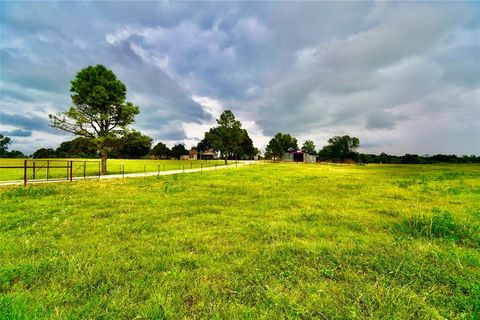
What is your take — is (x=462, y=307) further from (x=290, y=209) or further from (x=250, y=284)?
(x=290, y=209)

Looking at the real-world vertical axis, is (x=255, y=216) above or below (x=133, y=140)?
below

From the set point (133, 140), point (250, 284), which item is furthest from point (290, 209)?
point (133, 140)

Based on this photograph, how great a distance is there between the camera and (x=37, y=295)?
11.6 feet

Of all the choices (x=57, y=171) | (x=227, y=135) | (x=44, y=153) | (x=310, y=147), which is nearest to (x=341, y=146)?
(x=310, y=147)

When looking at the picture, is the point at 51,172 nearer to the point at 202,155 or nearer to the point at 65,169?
the point at 65,169

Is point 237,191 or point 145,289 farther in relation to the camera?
point 237,191

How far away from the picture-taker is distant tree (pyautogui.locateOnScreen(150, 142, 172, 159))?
477ft

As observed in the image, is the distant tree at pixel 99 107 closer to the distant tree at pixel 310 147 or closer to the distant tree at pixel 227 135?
the distant tree at pixel 227 135

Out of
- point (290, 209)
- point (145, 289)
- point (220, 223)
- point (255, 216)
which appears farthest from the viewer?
point (290, 209)

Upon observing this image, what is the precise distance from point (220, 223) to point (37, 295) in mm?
4783

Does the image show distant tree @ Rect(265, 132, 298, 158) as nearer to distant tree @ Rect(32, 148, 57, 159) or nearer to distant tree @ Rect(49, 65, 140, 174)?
distant tree @ Rect(49, 65, 140, 174)

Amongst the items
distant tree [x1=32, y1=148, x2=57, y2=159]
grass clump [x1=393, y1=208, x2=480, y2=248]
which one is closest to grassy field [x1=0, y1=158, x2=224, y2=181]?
grass clump [x1=393, y1=208, x2=480, y2=248]

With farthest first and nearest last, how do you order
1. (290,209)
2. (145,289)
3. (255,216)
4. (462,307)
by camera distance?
(290,209) < (255,216) < (145,289) < (462,307)

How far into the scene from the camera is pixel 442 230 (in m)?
6.45
